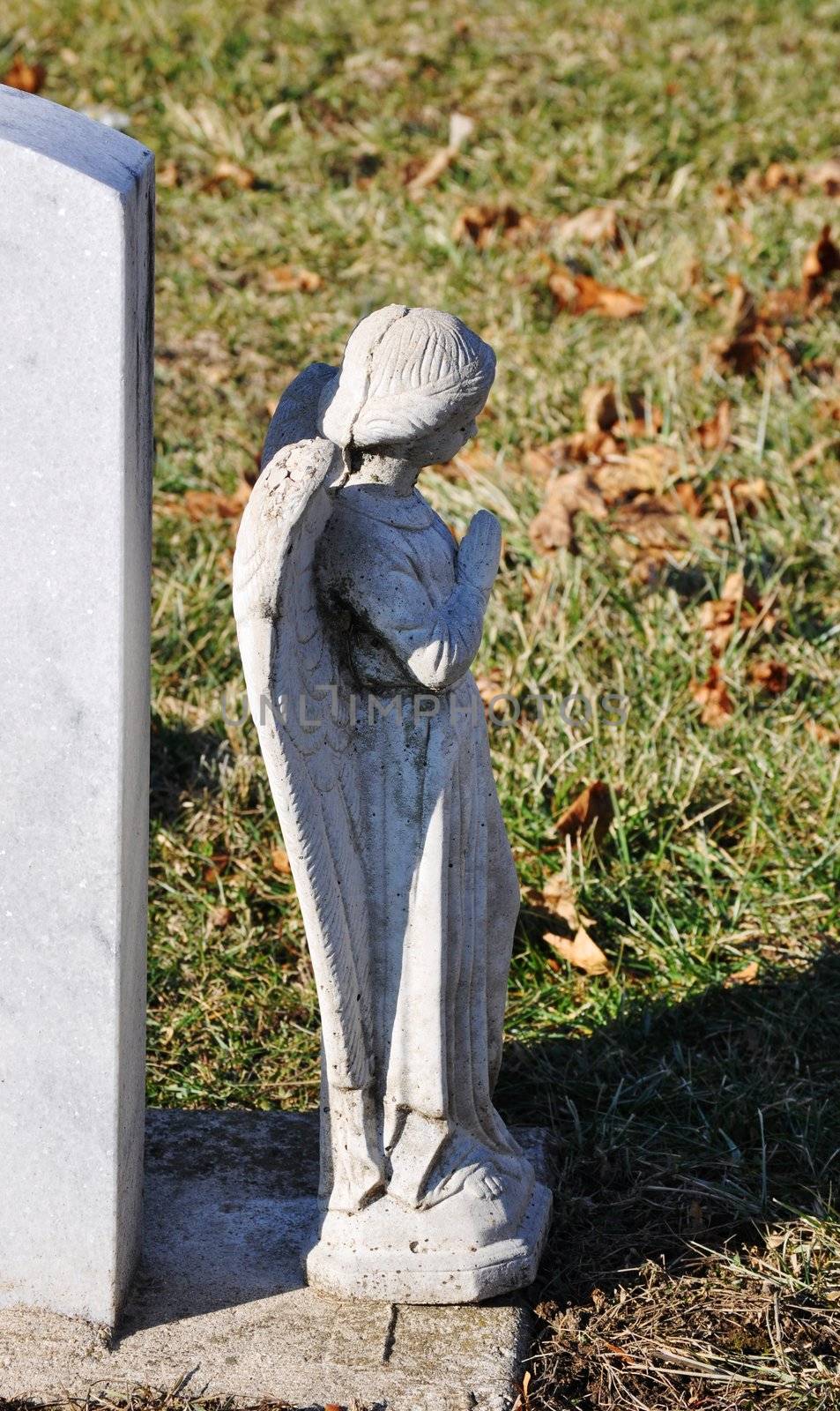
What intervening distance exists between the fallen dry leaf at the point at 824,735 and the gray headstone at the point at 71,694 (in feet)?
7.43

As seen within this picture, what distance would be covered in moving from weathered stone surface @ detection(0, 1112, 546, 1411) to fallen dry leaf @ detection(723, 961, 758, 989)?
124 centimetres

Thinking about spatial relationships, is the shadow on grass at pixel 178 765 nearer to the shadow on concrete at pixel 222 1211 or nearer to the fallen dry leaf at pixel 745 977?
the shadow on concrete at pixel 222 1211

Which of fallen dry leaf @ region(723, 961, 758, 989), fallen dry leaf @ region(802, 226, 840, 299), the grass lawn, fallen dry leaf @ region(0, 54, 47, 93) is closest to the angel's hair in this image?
the grass lawn

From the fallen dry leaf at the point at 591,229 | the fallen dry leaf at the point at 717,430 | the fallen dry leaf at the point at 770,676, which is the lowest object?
the fallen dry leaf at the point at 770,676

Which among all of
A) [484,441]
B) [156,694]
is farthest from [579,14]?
[156,694]

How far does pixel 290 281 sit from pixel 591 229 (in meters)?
1.17

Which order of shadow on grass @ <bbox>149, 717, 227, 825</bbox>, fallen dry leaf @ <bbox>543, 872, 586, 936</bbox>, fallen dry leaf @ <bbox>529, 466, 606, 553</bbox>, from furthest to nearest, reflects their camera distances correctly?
1. fallen dry leaf @ <bbox>529, 466, 606, 553</bbox>
2. shadow on grass @ <bbox>149, 717, 227, 825</bbox>
3. fallen dry leaf @ <bbox>543, 872, 586, 936</bbox>

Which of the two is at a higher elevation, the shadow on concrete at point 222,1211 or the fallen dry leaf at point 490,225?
the fallen dry leaf at point 490,225

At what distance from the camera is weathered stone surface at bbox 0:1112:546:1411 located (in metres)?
2.71

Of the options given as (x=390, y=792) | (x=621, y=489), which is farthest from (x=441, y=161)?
(x=390, y=792)

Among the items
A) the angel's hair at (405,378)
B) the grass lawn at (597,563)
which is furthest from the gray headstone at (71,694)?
the grass lawn at (597,563)

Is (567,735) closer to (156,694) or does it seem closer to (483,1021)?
(156,694)

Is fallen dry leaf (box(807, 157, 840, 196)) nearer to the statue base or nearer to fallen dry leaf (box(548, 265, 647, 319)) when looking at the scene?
fallen dry leaf (box(548, 265, 647, 319))

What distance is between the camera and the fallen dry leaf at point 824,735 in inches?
179
